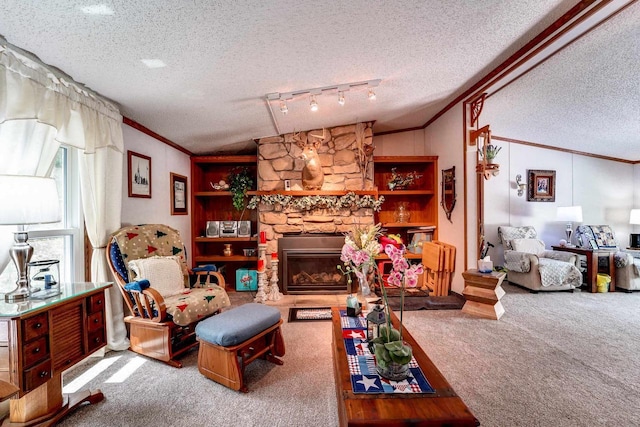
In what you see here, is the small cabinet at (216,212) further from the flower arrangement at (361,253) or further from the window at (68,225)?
the flower arrangement at (361,253)

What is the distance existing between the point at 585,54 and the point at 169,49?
11.4 feet

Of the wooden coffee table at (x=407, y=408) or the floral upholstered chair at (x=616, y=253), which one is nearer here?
the wooden coffee table at (x=407, y=408)

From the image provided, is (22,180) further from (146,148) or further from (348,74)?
(348,74)

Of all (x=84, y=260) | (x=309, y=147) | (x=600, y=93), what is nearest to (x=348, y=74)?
(x=309, y=147)

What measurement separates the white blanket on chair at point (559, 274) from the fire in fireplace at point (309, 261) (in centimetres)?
280

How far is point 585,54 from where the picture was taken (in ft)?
8.46

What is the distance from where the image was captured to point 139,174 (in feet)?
10.2

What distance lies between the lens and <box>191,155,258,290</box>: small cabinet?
4406 millimetres

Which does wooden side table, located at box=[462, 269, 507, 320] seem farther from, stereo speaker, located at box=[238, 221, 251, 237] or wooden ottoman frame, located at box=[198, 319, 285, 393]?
stereo speaker, located at box=[238, 221, 251, 237]

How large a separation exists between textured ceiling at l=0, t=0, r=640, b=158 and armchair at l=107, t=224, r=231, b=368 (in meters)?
1.28

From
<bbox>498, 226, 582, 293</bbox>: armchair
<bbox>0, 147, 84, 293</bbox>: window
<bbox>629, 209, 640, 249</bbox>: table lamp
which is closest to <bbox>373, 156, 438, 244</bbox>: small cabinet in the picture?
<bbox>498, 226, 582, 293</bbox>: armchair

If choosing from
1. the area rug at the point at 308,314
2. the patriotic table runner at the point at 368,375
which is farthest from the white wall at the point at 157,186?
the patriotic table runner at the point at 368,375

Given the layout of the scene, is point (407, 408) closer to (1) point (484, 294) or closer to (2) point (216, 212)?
(1) point (484, 294)

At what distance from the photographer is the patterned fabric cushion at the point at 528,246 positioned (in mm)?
4613
